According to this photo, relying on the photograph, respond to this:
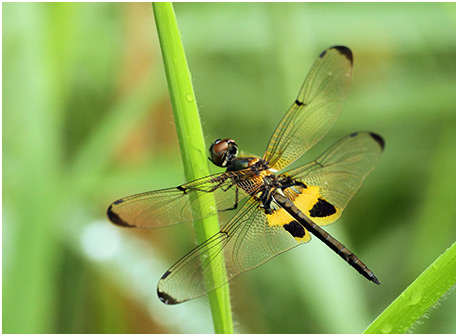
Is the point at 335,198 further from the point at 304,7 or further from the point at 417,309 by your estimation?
the point at 304,7

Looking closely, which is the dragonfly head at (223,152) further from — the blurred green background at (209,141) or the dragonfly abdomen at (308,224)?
the blurred green background at (209,141)

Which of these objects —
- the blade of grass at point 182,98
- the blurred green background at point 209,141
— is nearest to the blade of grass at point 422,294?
the blade of grass at point 182,98

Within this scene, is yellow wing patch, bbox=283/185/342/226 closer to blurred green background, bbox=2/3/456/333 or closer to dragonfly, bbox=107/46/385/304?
dragonfly, bbox=107/46/385/304

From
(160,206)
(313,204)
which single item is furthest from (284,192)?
(160,206)

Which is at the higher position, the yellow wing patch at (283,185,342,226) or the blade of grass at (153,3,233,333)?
the blade of grass at (153,3,233,333)

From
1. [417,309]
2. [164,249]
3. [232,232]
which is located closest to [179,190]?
[232,232]

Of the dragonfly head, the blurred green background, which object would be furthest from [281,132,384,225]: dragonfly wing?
the blurred green background

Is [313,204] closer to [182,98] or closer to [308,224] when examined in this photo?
[308,224]

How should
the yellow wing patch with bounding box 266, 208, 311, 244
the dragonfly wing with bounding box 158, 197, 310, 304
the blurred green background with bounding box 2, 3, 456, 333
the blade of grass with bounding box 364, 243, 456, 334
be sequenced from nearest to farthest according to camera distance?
the blade of grass with bounding box 364, 243, 456, 334, the dragonfly wing with bounding box 158, 197, 310, 304, the yellow wing patch with bounding box 266, 208, 311, 244, the blurred green background with bounding box 2, 3, 456, 333
